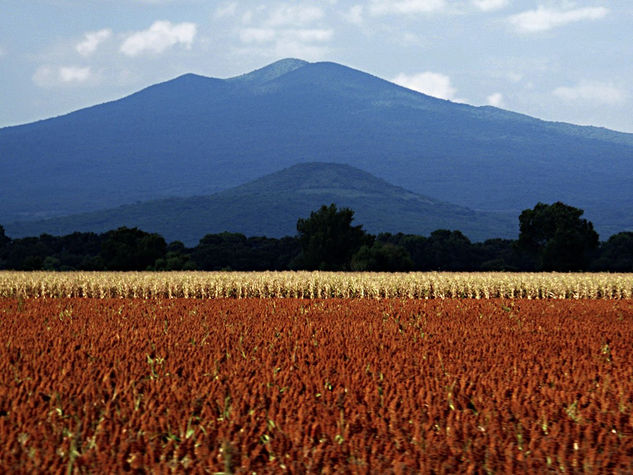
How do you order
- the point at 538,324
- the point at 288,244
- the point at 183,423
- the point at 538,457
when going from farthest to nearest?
the point at 288,244
the point at 538,324
the point at 183,423
the point at 538,457

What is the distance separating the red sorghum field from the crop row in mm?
12055

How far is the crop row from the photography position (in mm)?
27562

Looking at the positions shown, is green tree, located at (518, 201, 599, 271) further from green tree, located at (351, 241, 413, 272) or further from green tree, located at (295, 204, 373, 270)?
green tree, located at (295, 204, 373, 270)

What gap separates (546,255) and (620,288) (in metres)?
23.2

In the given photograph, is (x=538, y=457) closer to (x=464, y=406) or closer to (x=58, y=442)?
(x=464, y=406)

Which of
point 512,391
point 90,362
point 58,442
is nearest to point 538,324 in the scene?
point 512,391

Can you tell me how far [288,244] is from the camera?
69.6m

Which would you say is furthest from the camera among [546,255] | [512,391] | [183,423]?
[546,255]

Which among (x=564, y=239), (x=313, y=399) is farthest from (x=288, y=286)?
(x=564, y=239)

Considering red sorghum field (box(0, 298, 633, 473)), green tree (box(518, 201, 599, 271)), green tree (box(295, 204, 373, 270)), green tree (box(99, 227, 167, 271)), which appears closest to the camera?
red sorghum field (box(0, 298, 633, 473))

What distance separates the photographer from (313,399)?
7.77m

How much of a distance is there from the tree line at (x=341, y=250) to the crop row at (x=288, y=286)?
48.9 feet

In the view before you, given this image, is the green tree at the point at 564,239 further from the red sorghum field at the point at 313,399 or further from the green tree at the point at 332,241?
the red sorghum field at the point at 313,399

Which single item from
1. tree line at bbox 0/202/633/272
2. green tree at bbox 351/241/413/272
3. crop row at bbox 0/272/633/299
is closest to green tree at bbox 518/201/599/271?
tree line at bbox 0/202/633/272
